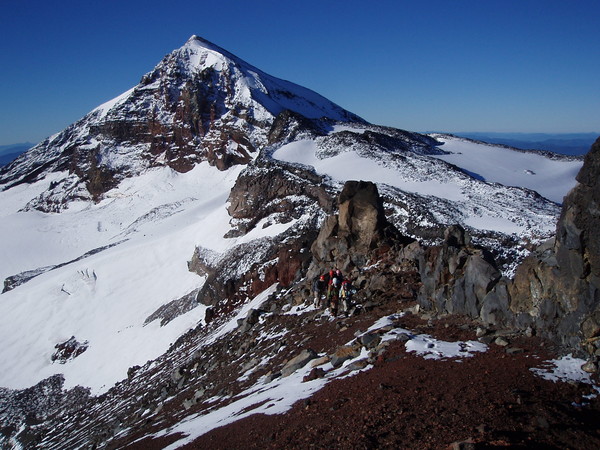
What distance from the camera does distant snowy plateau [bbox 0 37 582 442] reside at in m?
30.4

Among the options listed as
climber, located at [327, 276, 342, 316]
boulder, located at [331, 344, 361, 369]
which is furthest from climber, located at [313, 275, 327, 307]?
boulder, located at [331, 344, 361, 369]

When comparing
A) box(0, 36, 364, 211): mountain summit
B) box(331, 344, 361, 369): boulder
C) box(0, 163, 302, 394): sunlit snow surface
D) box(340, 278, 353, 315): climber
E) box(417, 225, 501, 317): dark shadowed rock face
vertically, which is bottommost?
box(0, 163, 302, 394): sunlit snow surface

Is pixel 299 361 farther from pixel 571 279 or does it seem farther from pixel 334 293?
pixel 571 279

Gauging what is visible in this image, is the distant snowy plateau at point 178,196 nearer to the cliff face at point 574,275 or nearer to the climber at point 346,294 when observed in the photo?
the climber at point 346,294

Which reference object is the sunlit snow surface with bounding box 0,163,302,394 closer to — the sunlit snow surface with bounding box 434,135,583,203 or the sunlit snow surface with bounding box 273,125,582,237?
the sunlit snow surface with bounding box 273,125,582,237

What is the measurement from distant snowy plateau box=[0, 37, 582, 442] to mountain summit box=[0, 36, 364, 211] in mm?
279

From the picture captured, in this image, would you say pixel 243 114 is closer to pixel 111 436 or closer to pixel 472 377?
pixel 111 436

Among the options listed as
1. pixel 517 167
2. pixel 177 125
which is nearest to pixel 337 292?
pixel 517 167

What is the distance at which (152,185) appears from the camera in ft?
237

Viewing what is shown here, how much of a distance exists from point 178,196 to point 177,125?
677 inches

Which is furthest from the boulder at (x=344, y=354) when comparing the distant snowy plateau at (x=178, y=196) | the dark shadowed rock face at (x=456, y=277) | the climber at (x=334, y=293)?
the distant snowy plateau at (x=178, y=196)

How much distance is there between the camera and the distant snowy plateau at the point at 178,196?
30359mm

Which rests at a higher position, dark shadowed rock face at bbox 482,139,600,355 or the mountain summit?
the mountain summit

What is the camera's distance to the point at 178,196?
68312mm
